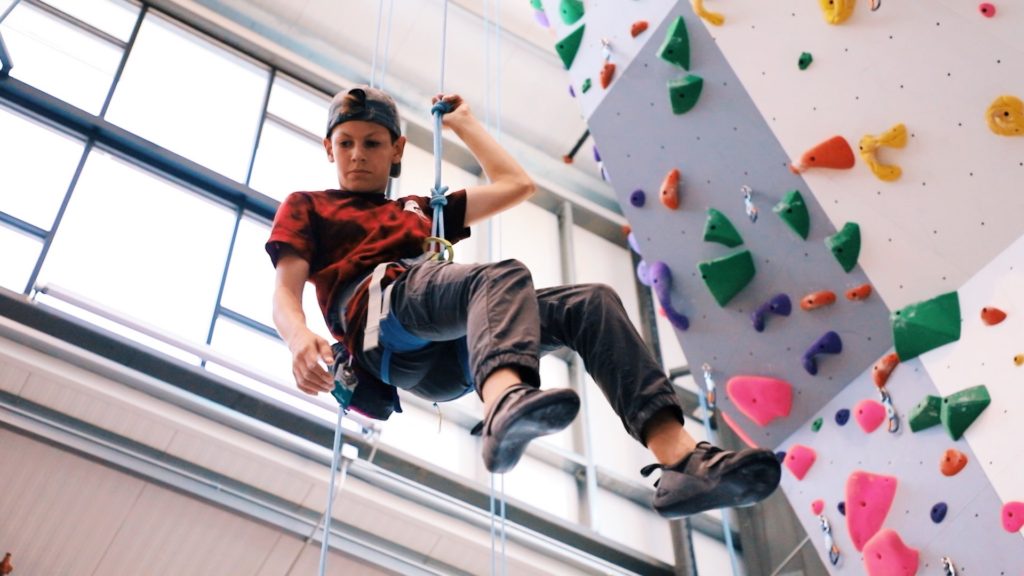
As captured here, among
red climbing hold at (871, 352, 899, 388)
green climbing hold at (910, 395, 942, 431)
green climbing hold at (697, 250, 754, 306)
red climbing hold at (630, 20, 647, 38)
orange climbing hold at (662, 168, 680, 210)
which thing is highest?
red climbing hold at (630, 20, 647, 38)

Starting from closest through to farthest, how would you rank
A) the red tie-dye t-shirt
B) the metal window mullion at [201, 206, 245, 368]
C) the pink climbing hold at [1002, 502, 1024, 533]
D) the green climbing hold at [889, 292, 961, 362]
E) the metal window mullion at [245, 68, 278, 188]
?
the red tie-dye t-shirt < the pink climbing hold at [1002, 502, 1024, 533] < the green climbing hold at [889, 292, 961, 362] < the metal window mullion at [201, 206, 245, 368] < the metal window mullion at [245, 68, 278, 188]

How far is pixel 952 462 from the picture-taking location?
3008 mm

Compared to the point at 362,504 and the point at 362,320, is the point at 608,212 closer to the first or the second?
the point at 362,504

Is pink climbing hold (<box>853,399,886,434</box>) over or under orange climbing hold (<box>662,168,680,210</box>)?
under

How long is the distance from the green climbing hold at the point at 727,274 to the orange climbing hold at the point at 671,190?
20 cm

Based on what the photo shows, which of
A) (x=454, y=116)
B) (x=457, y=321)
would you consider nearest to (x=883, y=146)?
(x=454, y=116)

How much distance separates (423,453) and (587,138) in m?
2.94

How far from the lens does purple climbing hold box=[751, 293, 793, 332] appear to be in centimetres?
340

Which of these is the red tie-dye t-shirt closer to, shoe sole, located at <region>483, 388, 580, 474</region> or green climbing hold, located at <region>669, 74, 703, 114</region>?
shoe sole, located at <region>483, 388, 580, 474</region>

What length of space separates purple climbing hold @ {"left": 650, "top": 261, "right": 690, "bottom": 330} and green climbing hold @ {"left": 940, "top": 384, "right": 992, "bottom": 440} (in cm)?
89

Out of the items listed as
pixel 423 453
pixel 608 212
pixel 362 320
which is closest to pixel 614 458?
pixel 423 453

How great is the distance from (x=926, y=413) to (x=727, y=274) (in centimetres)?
71

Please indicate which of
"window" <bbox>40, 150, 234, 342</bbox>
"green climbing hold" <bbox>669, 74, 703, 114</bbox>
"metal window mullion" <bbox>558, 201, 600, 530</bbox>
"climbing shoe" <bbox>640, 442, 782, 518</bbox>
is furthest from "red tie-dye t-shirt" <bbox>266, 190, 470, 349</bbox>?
"metal window mullion" <bbox>558, 201, 600, 530</bbox>

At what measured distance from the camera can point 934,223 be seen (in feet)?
10.1
